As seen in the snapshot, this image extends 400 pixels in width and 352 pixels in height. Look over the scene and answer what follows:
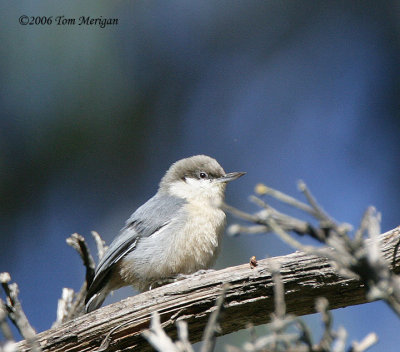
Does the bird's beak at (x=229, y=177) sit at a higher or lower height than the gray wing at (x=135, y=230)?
higher

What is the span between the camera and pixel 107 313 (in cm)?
259

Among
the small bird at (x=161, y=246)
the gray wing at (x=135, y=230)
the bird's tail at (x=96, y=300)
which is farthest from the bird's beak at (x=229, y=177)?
the bird's tail at (x=96, y=300)

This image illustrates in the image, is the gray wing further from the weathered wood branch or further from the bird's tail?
the weathered wood branch

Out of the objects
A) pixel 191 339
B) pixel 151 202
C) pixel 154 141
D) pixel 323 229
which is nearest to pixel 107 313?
pixel 191 339

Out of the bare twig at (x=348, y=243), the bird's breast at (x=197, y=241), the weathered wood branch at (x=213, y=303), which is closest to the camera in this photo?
the bare twig at (x=348, y=243)

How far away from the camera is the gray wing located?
339cm

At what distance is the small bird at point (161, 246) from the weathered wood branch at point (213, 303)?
0.70m

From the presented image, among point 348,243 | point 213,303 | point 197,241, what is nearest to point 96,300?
point 197,241

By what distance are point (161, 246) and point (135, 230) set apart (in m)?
0.24

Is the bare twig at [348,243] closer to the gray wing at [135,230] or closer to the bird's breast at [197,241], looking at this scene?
the bird's breast at [197,241]

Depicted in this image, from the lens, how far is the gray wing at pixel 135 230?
3393mm

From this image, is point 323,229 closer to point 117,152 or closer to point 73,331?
point 73,331

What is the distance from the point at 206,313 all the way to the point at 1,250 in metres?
2.95

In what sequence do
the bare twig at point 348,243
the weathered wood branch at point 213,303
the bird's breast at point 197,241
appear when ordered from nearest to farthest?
the bare twig at point 348,243 < the weathered wood branch at point 213,303 < the bird's breast at point 197,241
